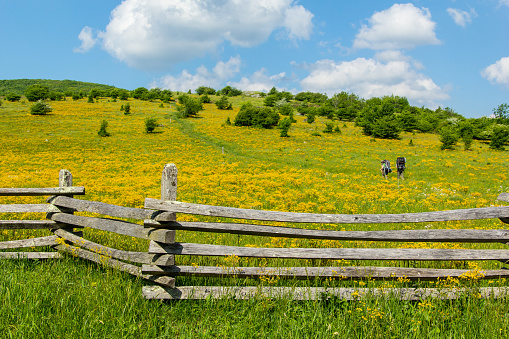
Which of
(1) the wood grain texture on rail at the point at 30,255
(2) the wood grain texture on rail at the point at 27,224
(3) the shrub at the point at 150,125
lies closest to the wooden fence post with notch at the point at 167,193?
(1) the wood grain texture on rail at the point at 30,255

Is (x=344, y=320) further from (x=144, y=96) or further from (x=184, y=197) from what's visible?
(x=144, y=96)

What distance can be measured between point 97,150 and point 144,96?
6668 cm

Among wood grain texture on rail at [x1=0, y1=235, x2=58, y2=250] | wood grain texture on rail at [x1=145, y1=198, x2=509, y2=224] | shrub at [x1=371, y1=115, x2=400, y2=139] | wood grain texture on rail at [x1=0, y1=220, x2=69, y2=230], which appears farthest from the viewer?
shrub at [x1=371, y1=115, x2=400, y2=139]

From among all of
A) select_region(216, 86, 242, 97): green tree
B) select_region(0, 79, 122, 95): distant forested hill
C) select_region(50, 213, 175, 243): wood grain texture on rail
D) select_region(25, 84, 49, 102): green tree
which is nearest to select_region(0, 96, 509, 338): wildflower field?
select_region(50, 213, 175, 243): wood grain texture on rail

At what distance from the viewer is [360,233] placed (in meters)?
4.67

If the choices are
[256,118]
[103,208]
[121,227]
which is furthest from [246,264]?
[256,118]

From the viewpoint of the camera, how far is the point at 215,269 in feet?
Result: 14.7

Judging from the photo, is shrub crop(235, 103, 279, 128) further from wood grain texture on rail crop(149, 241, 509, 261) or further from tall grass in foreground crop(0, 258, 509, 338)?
tall grass in foreground crop(0, 258, 509, 338)

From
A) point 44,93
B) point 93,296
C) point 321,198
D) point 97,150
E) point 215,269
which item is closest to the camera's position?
point 93,296

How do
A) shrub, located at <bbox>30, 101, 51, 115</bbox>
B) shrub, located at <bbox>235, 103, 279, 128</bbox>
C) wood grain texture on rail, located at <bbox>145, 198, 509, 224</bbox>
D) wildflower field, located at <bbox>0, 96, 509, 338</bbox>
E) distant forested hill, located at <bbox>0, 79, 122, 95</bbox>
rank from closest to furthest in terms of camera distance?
wildflower field, located at <bbox>0, 96, 509, 338</bbox> → wood grain texture on rail, located at <bbox>145, 198, 509, 224</bbox> → shrub, located at <bbox>30, 101, 51, 115</bbox> → shrub, located at <bbox>235, 103, 279, 128</bbox> → distant forested hill, located at <bbox>0, 79, 122, 95</bbox>

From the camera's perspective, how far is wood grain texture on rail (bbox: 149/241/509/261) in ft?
14.5

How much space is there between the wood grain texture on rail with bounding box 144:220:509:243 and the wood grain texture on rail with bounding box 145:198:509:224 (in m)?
0.17

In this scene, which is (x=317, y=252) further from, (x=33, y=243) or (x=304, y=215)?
(x=33, y=243)

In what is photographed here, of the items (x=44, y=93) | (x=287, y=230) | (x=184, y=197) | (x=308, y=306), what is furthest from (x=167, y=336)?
(x=44, y=93)
